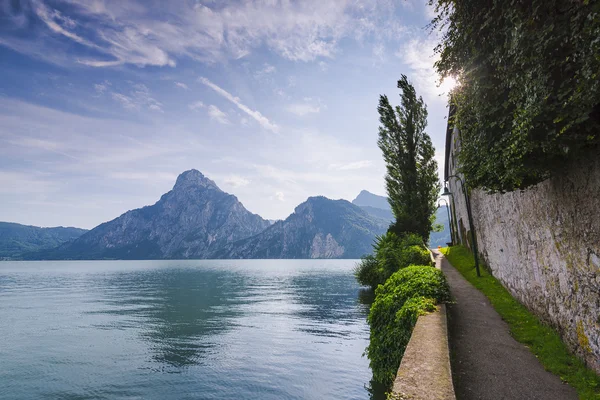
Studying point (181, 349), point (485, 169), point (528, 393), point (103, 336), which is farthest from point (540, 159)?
point (103, 336)

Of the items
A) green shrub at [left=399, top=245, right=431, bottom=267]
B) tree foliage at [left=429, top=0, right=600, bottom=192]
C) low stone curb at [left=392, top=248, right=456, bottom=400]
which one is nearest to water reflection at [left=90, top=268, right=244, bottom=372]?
low stone curb at [left=392, top=248, right=456, bottom=400]

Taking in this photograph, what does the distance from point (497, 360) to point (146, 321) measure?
3268cm

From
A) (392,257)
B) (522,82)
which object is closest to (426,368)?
(522,82)

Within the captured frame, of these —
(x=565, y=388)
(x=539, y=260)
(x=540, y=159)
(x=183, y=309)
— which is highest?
(x=540, y=159)

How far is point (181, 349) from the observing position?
882 inches

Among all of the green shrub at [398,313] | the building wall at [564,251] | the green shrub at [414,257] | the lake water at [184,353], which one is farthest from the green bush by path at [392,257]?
the building wall at [564,251]

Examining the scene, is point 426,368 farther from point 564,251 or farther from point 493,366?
point 564,251

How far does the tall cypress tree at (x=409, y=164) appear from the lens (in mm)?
37562

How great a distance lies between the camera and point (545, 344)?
891cm

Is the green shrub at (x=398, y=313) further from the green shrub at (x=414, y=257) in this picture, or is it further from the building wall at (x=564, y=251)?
the green shrub at (x=414, y=257)

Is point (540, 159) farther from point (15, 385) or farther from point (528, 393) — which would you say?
point (15, 385)

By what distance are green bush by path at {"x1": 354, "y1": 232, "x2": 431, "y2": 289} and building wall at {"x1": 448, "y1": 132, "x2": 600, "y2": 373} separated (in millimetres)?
15333

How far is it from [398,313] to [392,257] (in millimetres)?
24061

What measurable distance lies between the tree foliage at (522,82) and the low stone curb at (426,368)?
14.1 feet
